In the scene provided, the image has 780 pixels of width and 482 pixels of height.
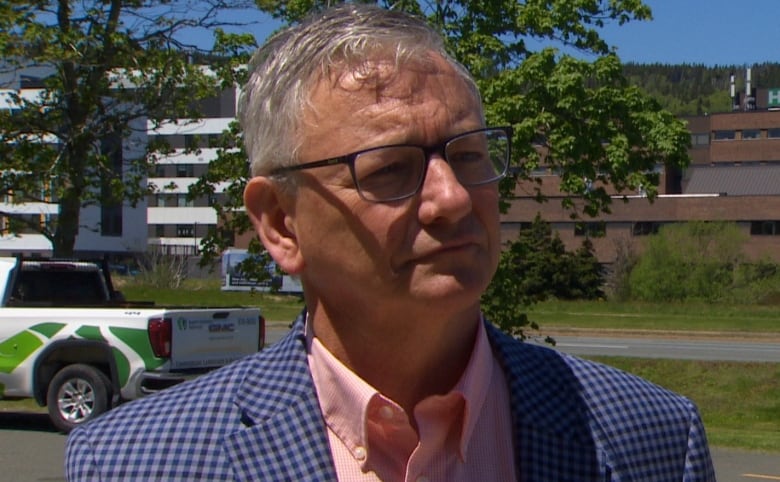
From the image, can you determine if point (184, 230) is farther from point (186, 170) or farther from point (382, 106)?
point (382, 106)

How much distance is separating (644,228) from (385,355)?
81.6 m

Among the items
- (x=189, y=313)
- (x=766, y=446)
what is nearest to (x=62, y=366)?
(x=189, y=313)

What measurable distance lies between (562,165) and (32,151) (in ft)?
25.0

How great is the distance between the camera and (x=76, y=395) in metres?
13.1

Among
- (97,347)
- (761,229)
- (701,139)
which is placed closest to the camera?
(97,347)

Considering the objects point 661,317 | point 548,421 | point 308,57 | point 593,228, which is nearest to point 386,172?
point 308,57

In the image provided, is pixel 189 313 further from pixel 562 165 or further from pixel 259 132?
pixel 259 132

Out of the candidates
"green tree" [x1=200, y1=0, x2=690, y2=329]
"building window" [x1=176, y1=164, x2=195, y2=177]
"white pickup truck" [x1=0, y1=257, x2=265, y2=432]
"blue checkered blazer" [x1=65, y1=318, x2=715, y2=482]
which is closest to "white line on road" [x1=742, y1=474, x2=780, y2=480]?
"green tree" [x1=200, y1=0, x2=690, y2=329]

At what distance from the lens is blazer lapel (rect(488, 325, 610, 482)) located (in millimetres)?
1823

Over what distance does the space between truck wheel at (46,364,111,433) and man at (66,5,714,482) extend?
451 inches

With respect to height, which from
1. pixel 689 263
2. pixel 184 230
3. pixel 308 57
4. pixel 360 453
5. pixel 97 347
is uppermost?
pixel 308 57

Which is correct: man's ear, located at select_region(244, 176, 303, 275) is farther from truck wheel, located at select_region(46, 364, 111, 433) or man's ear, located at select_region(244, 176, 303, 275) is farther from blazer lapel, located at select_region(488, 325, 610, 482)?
truck wheel, located at select_region(46, 364, 111, 433)

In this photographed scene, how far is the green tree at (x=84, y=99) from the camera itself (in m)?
15.8

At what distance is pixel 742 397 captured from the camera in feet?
67.6
